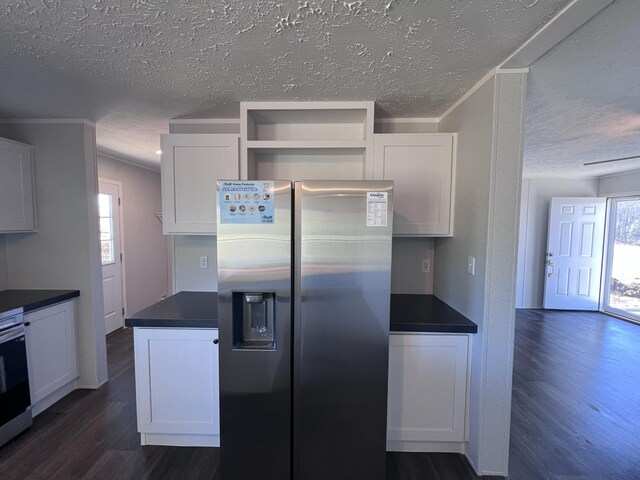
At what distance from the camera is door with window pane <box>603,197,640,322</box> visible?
4.46 m

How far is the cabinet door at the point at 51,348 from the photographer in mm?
2117

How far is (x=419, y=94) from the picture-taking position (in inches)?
73.0

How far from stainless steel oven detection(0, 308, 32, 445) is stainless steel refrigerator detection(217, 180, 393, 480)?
1561 mm

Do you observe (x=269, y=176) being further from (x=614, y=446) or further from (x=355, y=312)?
(x=614, y=446)

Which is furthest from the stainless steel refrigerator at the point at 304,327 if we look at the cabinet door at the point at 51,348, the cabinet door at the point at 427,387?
the cabinet door at the point at 51,348

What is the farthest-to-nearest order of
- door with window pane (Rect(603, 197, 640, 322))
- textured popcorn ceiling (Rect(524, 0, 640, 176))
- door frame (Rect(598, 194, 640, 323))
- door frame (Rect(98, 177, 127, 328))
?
door frame (Rect(598, 194, 640, 323))
door with window pane (Rect(603, 197, 640, 322))
door frame (Rect(98, 177, 127, 328))
textured popcorn ceiling (Rect(524, 0, 640, 176))

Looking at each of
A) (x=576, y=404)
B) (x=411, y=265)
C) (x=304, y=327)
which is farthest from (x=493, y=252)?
(x=576, y=404)

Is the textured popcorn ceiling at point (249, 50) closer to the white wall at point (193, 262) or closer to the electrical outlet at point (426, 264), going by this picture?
the white wall at point (193, 262)

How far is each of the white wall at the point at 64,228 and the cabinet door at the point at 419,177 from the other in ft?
8.00

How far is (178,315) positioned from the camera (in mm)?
1823

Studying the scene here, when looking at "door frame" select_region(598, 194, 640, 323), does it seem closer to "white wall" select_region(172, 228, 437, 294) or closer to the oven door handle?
"white wall" select_region(172, 228, 437, 294)

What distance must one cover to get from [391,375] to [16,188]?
3.18m

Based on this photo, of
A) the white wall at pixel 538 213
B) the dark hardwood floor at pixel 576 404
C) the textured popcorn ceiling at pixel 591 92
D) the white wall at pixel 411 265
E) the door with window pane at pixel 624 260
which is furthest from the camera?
the white wall at pixel 538 213

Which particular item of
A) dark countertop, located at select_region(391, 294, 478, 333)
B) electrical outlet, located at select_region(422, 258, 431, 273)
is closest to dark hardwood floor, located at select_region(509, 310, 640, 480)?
dark countertop, located at select_region(391, 294, 478, 333)
